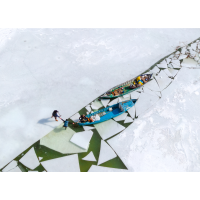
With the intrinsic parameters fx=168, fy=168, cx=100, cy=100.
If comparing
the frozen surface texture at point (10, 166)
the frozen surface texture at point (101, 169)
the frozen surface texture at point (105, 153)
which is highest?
the frozen surface texture at point (10, 166)

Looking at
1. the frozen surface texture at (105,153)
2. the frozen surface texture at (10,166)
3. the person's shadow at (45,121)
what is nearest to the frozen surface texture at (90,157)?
the frozen surface texture at (105,153)

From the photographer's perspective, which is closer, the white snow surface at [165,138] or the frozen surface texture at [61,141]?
the white snow surface at [165,138]

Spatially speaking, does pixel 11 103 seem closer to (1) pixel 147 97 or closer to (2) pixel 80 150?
(2) pixel 80 150

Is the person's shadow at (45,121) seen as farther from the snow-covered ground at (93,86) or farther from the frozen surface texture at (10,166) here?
the frozen surface texture at (10,166)

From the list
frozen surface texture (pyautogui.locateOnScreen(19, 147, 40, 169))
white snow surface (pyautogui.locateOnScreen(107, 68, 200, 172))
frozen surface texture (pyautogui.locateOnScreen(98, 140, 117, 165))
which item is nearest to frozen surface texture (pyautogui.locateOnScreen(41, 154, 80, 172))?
frozen surface texture (pyautogui.locateOnScreen(19, 147, 40, 169))

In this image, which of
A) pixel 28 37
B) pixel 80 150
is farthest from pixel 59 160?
pixel 28 37

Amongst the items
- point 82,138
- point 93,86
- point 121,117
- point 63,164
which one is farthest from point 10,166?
point 93,86

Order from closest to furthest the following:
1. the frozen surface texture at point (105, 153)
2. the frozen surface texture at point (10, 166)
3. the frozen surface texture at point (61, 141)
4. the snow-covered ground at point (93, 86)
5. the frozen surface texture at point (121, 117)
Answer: the frozen surface texture at point (10, 166)
the frozen surface texture at point (105, 153)
the frozen surface texture at point (61, 141)
the snow-covered ground at point (93, 86)
the frozen surface texture at point (121, 117)
